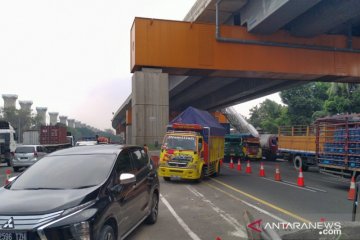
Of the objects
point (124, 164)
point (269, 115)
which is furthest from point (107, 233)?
point (269, 115)

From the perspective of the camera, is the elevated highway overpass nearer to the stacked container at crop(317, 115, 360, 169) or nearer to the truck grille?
the stacked container at crop(317, 115, 360, 169)

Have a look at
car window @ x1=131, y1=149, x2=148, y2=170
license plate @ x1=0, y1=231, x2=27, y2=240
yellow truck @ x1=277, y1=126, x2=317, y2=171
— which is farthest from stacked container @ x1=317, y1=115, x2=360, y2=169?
license plate @ x1=0, y1=231, x2=27, y2=240

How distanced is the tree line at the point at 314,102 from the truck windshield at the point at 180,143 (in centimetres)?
2651

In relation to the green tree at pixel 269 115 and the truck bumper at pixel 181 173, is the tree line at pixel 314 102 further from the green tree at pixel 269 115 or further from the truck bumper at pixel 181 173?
the truck bumper at pixel 181 173

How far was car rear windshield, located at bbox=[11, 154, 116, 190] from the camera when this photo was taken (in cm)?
593

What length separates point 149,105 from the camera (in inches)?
926

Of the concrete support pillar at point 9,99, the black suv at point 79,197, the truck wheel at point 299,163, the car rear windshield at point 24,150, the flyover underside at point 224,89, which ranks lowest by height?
the truck wheel at point 299,163

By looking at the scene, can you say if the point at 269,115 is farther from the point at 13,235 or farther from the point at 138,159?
the point at 13,235

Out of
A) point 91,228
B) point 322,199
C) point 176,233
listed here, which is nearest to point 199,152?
point 322,199

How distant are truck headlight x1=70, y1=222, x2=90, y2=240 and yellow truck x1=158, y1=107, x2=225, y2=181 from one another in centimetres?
1168

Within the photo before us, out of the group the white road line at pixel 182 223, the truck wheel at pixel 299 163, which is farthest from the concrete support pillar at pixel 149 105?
the white road line at pixel 182 223

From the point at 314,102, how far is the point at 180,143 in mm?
37679

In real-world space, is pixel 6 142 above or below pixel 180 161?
above

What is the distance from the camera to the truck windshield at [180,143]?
17234 mm
